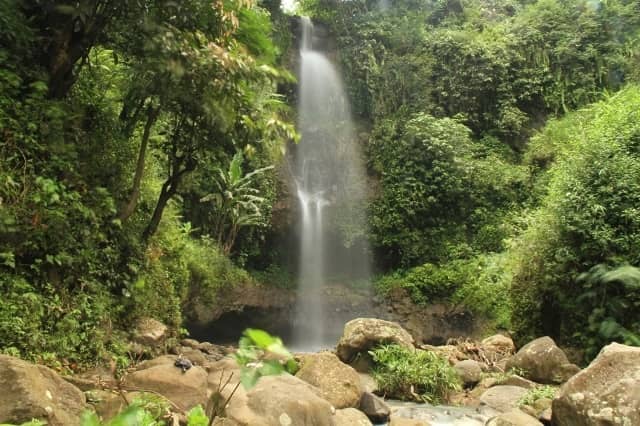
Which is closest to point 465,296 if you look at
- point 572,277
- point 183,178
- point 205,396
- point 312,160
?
Result: point 572,277

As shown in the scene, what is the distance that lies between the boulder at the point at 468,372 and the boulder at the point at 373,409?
272 centimetres

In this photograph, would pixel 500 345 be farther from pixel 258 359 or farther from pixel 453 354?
pixel 258 359

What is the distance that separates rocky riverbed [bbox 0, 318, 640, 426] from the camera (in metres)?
3.34

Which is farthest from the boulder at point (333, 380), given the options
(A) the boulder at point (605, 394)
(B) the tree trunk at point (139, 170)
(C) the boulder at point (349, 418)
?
(B) the tree trunk at point (139, 170)

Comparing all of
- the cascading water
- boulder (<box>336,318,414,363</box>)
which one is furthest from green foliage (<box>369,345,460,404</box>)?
the cascading water

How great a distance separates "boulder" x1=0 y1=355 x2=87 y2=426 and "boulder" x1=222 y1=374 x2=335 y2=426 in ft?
4.36

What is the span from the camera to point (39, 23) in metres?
6.40

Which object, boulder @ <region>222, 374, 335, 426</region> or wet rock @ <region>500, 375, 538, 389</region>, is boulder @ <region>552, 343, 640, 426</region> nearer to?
boulder @ <region>222, 374, 335, 426</region>

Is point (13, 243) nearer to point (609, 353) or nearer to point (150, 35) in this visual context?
point (150, 35)

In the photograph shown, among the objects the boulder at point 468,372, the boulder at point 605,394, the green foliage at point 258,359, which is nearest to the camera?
the green foliage at point 258,359

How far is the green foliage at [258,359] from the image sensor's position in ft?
3.73

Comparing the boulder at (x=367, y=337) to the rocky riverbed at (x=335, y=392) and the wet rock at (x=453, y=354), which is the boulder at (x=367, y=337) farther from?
the wet rock at (x=453, y=354)

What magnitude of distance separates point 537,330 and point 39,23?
981 centimetres

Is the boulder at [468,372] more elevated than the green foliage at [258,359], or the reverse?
the green foliage at [258,359]
